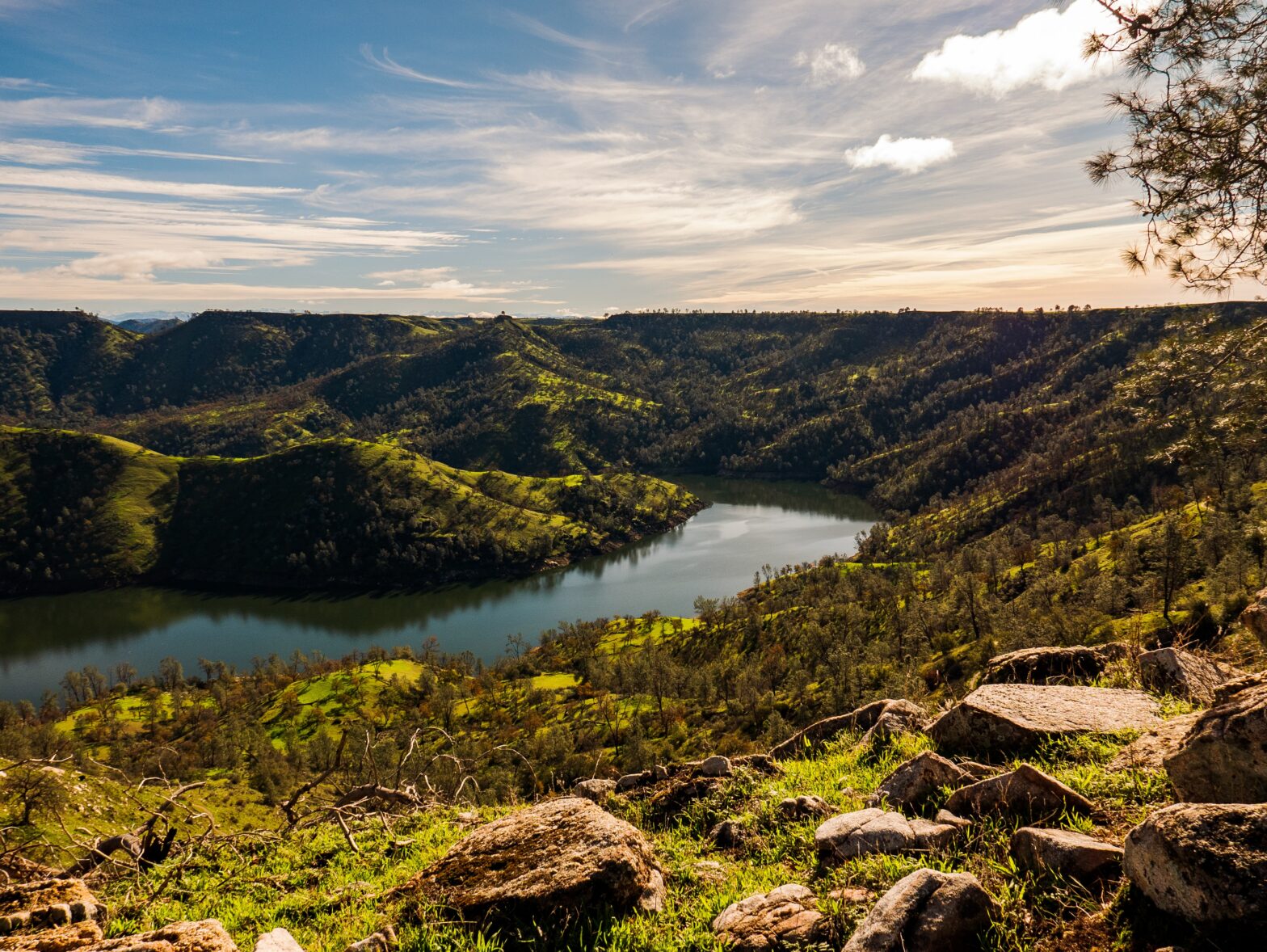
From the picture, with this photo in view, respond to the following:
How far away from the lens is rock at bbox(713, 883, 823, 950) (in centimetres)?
600

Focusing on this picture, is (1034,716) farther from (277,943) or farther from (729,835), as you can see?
(277,943)

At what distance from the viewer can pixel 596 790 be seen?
42.8ft

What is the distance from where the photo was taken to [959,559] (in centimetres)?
14075

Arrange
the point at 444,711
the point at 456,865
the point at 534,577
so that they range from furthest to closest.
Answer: the point at 534,577
the point at 444,711
the point at 456,865

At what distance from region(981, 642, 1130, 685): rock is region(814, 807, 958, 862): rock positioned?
6013 mm

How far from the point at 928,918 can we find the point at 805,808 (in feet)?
14.0

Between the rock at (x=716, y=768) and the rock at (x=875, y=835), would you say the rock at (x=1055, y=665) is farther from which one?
the rock at (x=875, y=835)

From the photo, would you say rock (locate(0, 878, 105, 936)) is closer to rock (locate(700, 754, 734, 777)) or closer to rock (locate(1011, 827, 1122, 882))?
rock (locate(700, 754, 734, 777))

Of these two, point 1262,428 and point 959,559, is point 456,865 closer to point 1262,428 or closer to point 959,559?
point 1262,428

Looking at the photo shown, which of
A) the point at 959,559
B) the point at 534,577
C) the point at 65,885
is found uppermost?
the point at 65,885

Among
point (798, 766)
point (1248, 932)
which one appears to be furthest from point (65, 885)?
point (1248, 932)

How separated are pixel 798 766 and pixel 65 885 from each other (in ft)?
36.5

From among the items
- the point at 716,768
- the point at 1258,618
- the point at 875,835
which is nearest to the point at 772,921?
the point at 875,835

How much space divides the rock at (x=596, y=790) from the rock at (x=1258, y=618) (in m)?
12.1
